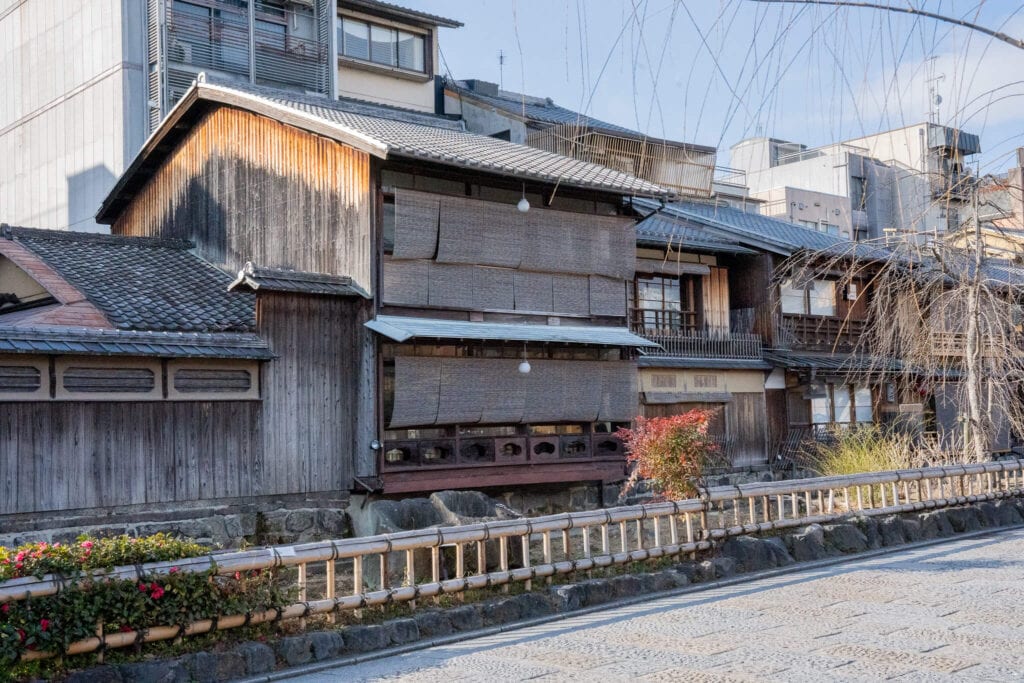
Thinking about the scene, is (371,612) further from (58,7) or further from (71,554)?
(58,7)

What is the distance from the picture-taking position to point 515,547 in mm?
12094

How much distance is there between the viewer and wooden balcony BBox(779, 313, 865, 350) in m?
28.6

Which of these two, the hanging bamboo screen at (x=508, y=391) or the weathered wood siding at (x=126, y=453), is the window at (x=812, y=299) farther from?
the weathered wood siding at (x=126, y=453)

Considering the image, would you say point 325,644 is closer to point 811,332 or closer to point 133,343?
point 133,343

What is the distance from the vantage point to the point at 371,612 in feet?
32.6

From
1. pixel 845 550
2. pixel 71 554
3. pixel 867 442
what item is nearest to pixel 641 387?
pixel 867 442

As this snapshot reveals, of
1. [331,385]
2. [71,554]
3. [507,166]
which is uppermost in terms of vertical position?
[507,166]

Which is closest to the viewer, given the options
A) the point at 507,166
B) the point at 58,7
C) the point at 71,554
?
the point at 71,554

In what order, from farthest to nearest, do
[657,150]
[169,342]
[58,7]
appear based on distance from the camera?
[657,150] < [58,7] < [169,342]

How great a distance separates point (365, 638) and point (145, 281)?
10389mm

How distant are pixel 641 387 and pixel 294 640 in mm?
16363

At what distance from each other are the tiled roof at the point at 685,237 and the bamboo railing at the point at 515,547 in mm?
9105

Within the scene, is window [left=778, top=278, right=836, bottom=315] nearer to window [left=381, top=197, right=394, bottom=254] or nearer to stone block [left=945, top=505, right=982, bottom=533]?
stone block [left=945, top=505, right=982, bottom=533]

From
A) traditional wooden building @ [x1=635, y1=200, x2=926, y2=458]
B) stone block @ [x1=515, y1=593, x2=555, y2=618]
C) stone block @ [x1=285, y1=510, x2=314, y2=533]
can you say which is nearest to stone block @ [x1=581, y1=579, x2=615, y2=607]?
stone block @ [x1=515, y1=593, x2=555, y2=618]
